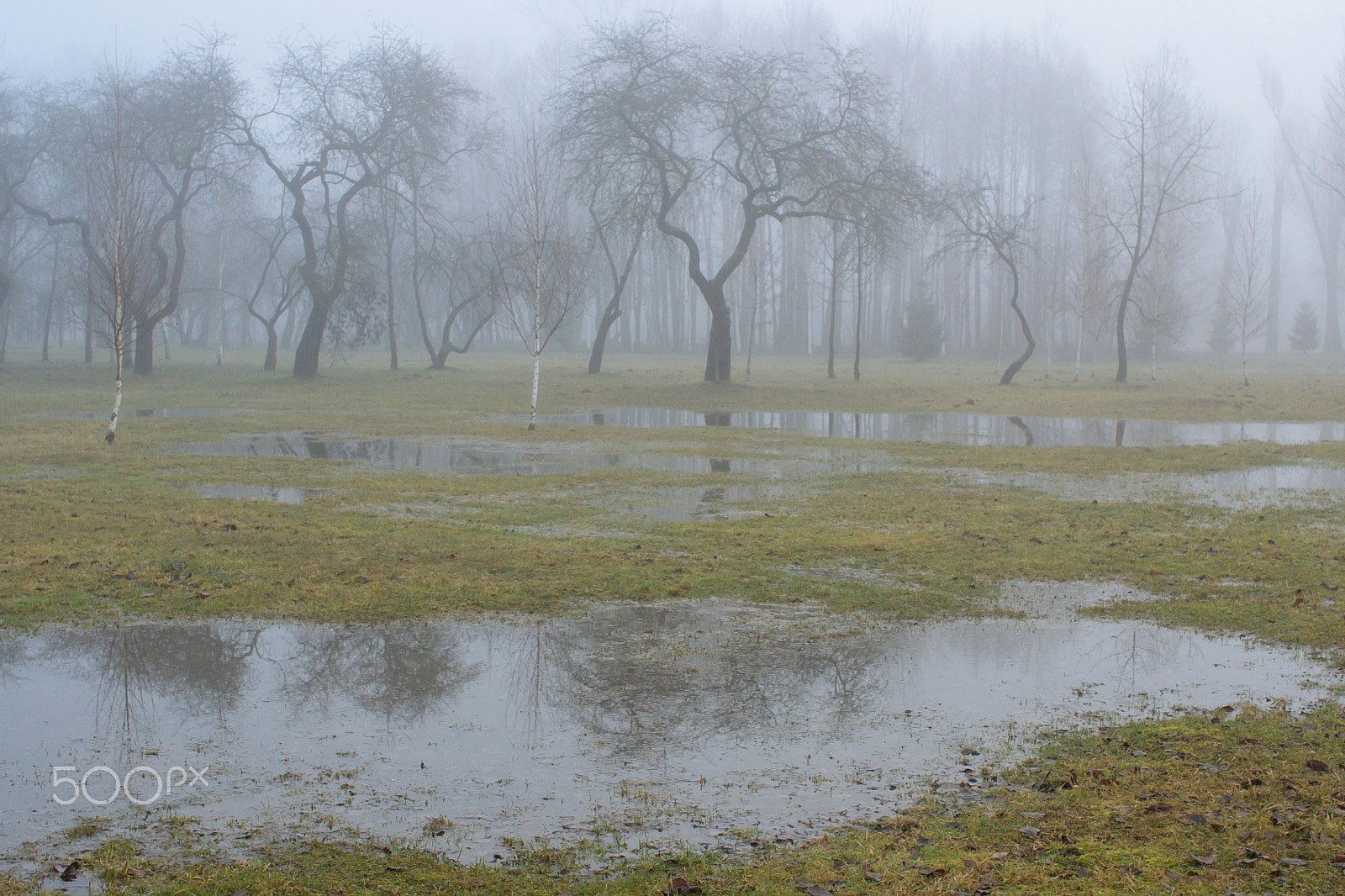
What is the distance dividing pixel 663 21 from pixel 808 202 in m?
7.29

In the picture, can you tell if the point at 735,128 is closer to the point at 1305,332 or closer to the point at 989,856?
the point at 989,856

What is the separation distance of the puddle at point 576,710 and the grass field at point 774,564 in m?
0.35

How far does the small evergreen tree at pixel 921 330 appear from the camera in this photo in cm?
5506

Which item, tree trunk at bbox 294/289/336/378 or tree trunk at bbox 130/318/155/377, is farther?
tree trunk at bbox 130/318/155/377

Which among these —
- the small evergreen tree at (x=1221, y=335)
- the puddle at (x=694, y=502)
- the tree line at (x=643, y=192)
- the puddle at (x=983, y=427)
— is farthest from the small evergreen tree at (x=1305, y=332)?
the puddle at (x=694, y=502)

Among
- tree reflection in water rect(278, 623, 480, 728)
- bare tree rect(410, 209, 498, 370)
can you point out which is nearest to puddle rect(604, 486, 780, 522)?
tree reflection in water rect(278, 623, 480, 728)

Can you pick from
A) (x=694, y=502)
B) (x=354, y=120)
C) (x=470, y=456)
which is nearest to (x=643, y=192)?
(x=354, y=120)

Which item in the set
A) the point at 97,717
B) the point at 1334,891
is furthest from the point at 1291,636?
the point at 97,717

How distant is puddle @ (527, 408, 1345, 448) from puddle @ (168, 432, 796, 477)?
4418 millimetres

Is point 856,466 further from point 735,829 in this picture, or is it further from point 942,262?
point 942,262

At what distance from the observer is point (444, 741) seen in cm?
523

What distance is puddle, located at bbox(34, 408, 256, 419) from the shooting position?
74.3ft

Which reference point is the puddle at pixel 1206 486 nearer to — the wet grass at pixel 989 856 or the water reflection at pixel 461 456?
the water reflection at pixel 461 456

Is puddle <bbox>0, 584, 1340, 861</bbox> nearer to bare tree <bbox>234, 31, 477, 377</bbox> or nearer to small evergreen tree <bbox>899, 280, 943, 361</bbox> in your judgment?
bare tree <bbox>234, 31, 477, 377</bbox>
